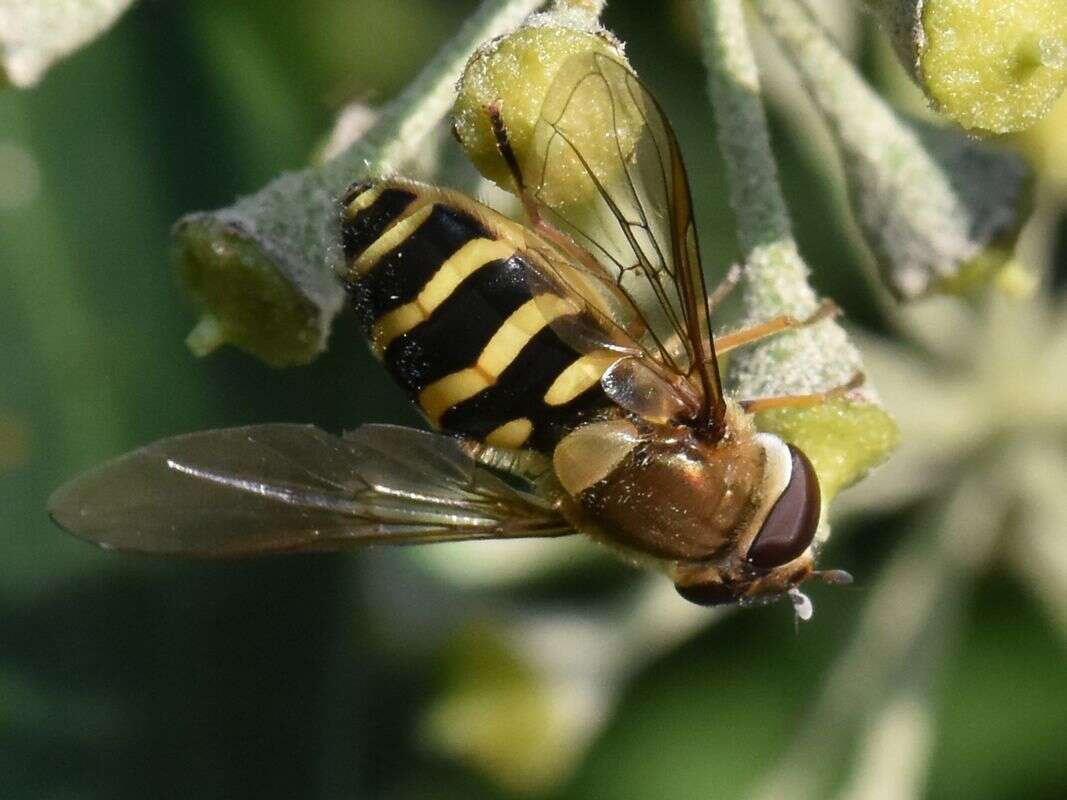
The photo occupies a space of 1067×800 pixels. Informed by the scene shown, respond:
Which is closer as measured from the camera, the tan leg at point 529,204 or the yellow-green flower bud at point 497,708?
the tan leg at point 529,204

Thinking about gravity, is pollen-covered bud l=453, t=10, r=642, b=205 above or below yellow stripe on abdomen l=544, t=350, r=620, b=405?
above

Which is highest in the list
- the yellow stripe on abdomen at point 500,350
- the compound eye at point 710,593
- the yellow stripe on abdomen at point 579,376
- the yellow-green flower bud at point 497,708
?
the yellow stripe on abdomen at point 500,350

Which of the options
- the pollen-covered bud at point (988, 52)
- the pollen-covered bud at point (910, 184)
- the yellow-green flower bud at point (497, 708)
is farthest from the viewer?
the yellow-green flower bud at point (497, 708)

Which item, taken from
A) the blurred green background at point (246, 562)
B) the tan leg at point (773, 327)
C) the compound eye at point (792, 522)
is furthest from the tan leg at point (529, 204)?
the blurred green background at point (246, 562)

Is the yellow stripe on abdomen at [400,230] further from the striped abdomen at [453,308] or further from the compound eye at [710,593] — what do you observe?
the compound eye at [710,593]

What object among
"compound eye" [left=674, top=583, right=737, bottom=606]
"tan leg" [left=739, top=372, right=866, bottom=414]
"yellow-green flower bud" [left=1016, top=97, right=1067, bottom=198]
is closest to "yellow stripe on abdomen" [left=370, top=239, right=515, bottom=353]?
"tan leg" [left=739, top=372, right=866, bottom=414]

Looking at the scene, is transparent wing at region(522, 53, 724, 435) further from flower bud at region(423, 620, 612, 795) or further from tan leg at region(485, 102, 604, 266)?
flower bud at region(423, 620, 612, 795)

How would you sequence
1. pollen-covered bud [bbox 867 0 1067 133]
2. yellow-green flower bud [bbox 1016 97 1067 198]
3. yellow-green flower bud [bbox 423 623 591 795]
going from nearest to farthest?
pollen-covered bud [bbox 867 0 1067 133]
yellow-green flower bud [bbox 1016 97 1067 198]
yellow-green flower bud [bbox 423 623 591 795]

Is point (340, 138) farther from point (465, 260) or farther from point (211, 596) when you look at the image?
point (211, 596)
